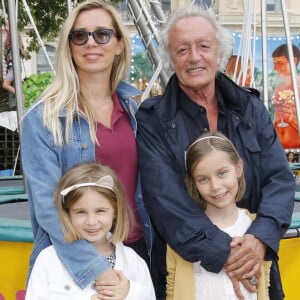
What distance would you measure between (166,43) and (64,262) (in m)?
0.75

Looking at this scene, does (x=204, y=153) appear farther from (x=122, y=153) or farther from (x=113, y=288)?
(x=113, y=288)

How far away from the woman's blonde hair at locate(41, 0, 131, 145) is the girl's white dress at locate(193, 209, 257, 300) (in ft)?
1.61

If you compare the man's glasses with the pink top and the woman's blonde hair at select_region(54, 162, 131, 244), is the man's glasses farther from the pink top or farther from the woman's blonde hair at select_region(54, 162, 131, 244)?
the woman's blonde hair at select_region(54, 162, 131, 244)

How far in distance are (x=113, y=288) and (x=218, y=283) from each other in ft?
1.02

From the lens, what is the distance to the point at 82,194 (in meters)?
1.71

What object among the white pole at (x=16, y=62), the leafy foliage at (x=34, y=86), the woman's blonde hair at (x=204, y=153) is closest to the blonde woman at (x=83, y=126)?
the woman's blonde hair at (x=204, y=153)

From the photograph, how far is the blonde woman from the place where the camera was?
170 cm

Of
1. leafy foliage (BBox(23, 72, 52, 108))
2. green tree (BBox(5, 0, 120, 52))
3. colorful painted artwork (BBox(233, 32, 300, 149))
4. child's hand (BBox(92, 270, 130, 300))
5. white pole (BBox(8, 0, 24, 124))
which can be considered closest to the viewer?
child's hand (BBox(92, 270, 130, 300))

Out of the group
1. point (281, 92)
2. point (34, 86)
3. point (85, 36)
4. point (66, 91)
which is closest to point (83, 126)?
point (66, 91)

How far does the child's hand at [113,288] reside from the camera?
1.68m

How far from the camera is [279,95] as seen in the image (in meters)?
13.0

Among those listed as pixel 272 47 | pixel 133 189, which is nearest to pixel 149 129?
pixel 133 189

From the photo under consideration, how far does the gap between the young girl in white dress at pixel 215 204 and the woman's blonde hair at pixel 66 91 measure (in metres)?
0.32

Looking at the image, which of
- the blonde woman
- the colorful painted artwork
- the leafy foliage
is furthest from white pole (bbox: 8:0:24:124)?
the colorful painted artwork
